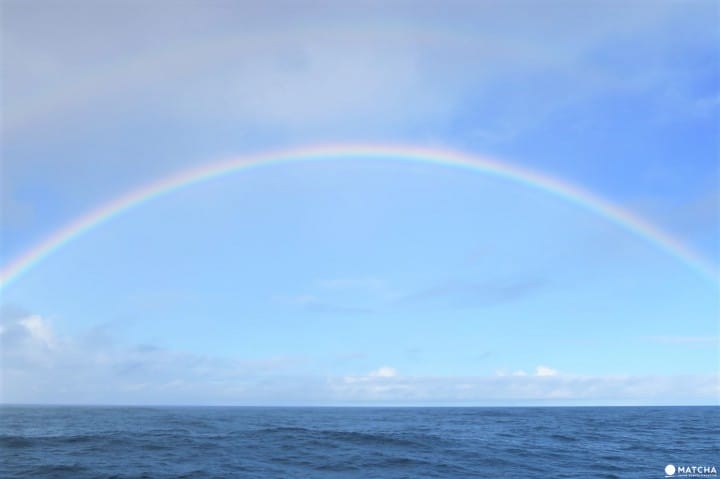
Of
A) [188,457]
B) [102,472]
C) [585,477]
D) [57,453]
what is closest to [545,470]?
[585,477]

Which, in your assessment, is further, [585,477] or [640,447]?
[640,447]

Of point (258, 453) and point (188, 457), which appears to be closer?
point (188, 457)

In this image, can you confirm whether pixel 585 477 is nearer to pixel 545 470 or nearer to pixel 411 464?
pixel 545 470

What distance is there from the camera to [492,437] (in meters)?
61.7

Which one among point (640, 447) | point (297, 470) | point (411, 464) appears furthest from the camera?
point (640, 447)

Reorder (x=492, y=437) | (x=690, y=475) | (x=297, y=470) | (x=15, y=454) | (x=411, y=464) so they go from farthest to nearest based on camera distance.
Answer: (x=492, y=437) < (x=15, y=454) < (x=411, y=464) < (x=297, y=470) < (x=690, y=475)

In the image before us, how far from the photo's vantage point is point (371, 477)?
35250 mm

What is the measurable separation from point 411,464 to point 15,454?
34435 mm

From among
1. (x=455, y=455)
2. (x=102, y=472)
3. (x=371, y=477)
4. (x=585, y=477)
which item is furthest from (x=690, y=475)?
(x=102, y=472)

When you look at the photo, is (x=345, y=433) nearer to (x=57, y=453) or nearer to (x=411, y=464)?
(x=411, y=464)

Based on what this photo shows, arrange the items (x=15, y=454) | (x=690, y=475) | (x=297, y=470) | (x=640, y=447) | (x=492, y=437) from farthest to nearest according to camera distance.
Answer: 1. (x=492, y=437)
2. (x=640, y=447)
3. (x=15, y=454)
4. (x=297, y=470)
5. (x=690, y=475)

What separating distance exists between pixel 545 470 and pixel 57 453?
41.4 meters

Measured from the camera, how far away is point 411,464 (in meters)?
40.2

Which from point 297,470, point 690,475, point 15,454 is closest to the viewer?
point 690,475
